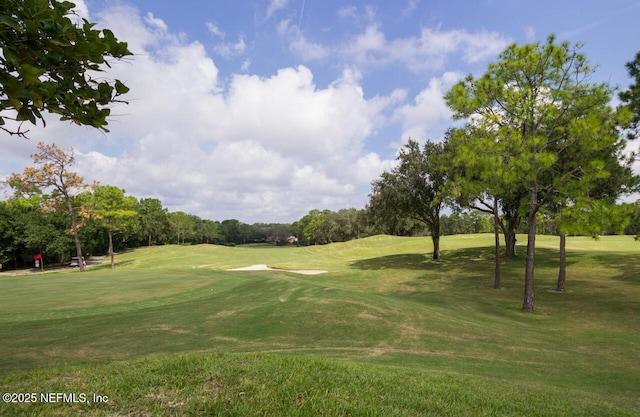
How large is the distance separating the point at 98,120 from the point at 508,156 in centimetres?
1625

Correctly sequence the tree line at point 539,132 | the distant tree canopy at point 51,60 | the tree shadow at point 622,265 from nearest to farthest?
the distant tree canopy at point 51,60, the tree line at point 539,132, the tree shadow at point 622,265

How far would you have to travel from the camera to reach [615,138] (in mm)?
14133

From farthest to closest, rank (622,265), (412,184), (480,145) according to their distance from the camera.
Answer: (412,184)
(622,265)
(480,145)

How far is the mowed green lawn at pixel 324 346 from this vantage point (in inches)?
159

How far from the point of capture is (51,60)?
2967 millimetres

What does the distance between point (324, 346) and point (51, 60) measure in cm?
864

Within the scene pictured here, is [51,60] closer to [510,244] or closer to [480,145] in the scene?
[480,145]

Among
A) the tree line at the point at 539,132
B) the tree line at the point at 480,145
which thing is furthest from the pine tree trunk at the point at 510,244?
the tree line at the point at 539,132

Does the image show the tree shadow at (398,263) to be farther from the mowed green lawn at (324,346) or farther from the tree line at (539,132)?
the tree line at (539,132)

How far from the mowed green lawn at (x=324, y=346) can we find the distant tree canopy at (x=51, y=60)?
2.86m
